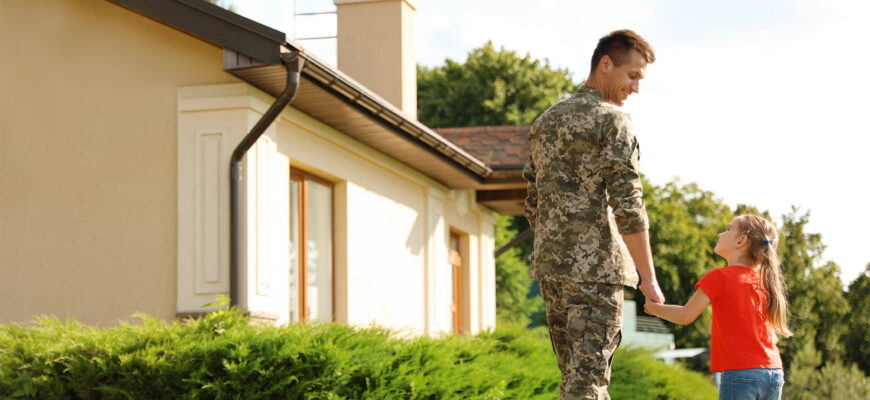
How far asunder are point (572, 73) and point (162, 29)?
34.1 metres

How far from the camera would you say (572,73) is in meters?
42.7

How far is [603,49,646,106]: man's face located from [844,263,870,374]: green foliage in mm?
37667

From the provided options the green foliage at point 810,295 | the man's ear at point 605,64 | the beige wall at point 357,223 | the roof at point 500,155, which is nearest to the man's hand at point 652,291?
the man's ear at point 605,64

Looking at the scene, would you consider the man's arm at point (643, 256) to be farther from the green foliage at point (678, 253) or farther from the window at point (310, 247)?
the green foliage at point (678, 253)

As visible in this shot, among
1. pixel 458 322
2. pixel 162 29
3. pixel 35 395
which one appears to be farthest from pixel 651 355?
pixel 35 395

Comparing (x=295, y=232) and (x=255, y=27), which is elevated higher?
(x=255, y=27)

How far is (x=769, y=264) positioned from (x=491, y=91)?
3514 cm

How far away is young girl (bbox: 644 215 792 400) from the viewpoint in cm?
502

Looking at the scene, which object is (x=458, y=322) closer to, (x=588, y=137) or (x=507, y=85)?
(x=588, y=137)

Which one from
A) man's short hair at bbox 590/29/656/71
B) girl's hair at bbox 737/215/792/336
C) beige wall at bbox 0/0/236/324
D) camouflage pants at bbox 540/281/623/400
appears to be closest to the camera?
camouflage pants at bbox 540/281/623/400

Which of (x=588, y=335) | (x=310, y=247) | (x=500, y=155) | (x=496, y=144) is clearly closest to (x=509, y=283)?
(x=496, y=144)

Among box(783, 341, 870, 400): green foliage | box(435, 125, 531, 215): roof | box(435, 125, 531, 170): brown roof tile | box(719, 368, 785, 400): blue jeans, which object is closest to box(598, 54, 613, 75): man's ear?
box(719, 368, 785, 400): blue jeans

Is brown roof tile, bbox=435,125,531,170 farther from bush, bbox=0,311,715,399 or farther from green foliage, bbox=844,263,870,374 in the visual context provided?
green foliage, bbox=844,263,870,374

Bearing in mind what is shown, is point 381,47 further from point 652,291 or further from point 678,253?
point 678,253
